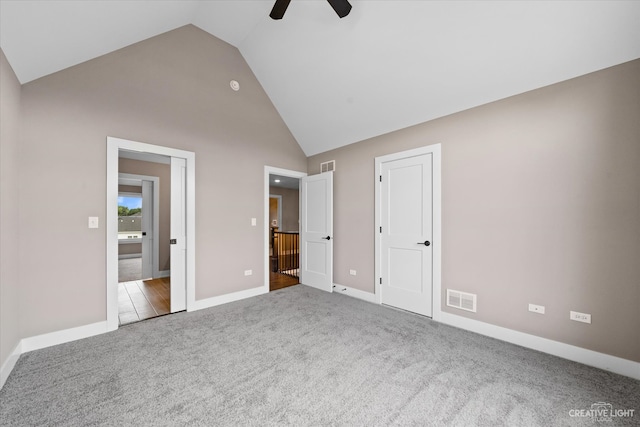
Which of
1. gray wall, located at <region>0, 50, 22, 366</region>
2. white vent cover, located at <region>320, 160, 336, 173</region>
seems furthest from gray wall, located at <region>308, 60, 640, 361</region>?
gray wall, located at <region>0, 50, 22, 366</region>

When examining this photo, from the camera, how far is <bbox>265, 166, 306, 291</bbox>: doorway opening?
14.2ft

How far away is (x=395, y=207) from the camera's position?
355 centimetres

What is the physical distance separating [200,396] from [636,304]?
346 centimetres

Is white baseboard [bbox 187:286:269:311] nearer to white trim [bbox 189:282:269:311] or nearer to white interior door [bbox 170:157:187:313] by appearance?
white trim [bbox 189:282:269:311]

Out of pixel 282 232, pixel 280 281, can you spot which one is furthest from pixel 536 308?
pixel 282 232

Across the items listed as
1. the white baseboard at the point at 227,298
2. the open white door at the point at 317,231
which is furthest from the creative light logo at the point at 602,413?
the white baseboard at the point at 227,298

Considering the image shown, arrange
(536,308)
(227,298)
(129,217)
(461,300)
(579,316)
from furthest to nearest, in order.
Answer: (129,217) < (227,298) < (461,300) < (536,308) < (579,316)

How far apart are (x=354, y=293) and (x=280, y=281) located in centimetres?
166

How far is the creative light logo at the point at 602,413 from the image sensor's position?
63.1 inches

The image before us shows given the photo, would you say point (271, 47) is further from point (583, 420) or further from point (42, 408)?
point (583, 420)

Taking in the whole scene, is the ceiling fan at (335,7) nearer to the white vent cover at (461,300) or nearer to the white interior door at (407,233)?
the white interior door at (407,233)

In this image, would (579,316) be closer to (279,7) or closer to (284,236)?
(279,7)

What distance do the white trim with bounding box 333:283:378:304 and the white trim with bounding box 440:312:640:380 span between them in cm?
107

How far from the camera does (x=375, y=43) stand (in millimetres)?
2740
